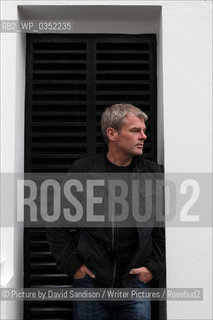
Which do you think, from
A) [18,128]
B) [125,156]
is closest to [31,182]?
[18,128]

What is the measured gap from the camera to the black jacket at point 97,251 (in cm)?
281

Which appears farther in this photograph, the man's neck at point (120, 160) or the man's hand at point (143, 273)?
the man's neck at point (120, 160)

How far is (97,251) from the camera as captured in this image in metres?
2.81

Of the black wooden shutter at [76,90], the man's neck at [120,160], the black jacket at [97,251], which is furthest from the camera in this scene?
the black wooden shutter at [76,90]

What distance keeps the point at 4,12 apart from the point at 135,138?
1.44 metres

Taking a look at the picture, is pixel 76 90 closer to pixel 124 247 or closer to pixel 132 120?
pixel 132 120

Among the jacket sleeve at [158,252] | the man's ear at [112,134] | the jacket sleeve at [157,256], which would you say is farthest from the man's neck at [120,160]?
the jacket sleeve at [157,256]

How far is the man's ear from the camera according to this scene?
2.91 metres

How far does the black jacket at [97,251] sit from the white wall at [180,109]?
0.76 ft

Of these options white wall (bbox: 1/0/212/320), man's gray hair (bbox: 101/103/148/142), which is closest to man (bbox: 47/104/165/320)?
man's gray hair (bbox: 101/103/148/142)

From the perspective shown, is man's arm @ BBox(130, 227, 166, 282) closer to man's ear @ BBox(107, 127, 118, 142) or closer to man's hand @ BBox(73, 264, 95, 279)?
man's hand @ BBox(73, 264, 95, 279)

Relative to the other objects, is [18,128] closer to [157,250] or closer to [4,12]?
[4,12]

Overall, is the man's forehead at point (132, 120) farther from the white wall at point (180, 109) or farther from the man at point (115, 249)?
the white wall at point (180, 109)

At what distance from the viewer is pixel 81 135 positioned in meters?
3.36
